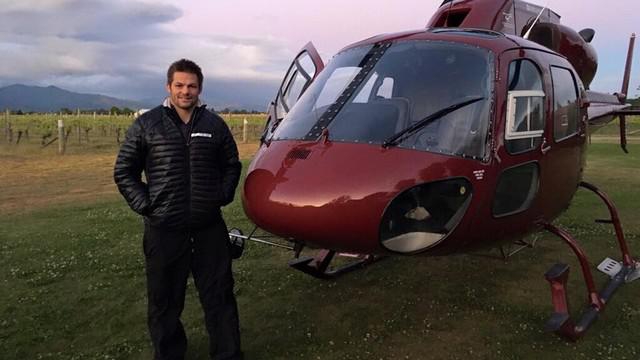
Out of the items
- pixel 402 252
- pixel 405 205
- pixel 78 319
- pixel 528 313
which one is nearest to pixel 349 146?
pixel 405 205

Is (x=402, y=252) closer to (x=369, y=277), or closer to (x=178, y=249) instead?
(x=178, y=249)

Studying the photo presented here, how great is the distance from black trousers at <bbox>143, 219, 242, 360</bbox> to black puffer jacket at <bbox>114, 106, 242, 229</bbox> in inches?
6.2

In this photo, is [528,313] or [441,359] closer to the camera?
[441,359]

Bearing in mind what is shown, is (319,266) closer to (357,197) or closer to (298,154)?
(298,154)

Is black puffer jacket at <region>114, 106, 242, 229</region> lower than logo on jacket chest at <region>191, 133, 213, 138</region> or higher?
lower

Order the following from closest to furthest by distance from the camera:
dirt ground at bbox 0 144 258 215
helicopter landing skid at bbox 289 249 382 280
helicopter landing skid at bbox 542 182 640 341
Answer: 1. helicopter landing skid at bbox 542 182 640 341
2. helicopter landing skid at bbox 289 249 382 280
3. dirt ground at bbox 0 144 258 215

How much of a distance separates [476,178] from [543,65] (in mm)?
1523

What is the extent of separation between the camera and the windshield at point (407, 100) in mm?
3822

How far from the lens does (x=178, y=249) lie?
12.4 ft

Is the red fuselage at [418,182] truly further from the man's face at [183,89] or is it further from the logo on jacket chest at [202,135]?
the man's face at [183,89]

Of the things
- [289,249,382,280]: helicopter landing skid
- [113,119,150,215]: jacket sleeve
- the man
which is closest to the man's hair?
the man

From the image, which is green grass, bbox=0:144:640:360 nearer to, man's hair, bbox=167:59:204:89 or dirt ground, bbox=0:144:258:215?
man's hair, bbox=167:59:204:89

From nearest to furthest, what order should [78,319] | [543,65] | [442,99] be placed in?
[442,99]
[543,65]
[78,319]

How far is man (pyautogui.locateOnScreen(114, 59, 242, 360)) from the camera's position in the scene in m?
3.66
